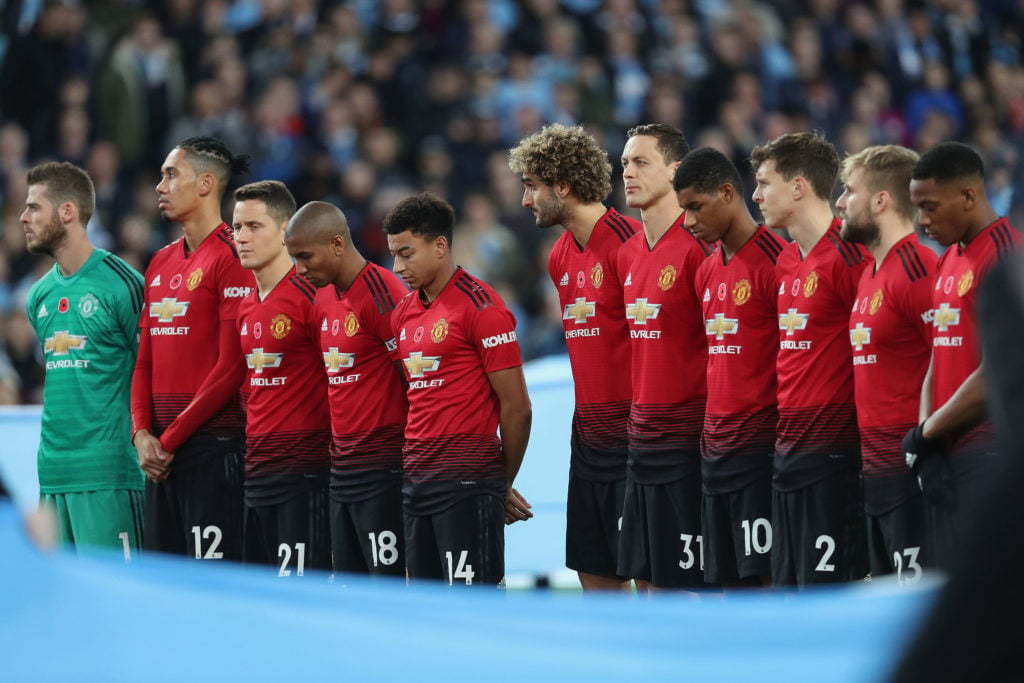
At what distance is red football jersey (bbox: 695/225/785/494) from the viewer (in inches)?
252

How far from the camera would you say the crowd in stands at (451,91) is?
40.8 ft

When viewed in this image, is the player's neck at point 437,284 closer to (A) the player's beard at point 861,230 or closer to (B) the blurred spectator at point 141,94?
(A) the player's beard at point 861,230

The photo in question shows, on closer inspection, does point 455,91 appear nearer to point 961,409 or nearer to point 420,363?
point 420,363

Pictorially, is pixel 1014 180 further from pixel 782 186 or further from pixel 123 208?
pixel 123 208

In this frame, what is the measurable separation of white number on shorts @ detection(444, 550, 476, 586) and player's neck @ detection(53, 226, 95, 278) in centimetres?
262

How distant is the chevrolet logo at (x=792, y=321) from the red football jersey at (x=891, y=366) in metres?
0.27

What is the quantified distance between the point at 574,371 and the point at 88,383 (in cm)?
242

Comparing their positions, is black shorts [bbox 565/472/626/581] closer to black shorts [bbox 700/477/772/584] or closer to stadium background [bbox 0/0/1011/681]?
black shorts [bbox 700/477/772/584]

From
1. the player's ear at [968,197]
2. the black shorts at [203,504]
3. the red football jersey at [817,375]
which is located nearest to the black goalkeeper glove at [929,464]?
the red football jersey at [817,375]

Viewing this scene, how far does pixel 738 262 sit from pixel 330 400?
1953 mm

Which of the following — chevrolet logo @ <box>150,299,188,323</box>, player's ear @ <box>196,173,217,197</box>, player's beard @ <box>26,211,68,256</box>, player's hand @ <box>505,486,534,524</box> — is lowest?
player's hand @ <box>505,486,534,524</box>

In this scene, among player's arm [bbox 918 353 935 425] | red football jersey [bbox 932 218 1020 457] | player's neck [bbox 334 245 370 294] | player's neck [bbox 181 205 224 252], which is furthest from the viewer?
player's neck [bbox 181 205 224 252]

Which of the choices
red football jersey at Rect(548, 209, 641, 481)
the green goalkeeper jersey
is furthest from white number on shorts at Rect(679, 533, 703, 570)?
the green goalkeeper jersey

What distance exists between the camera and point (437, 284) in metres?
6.57
